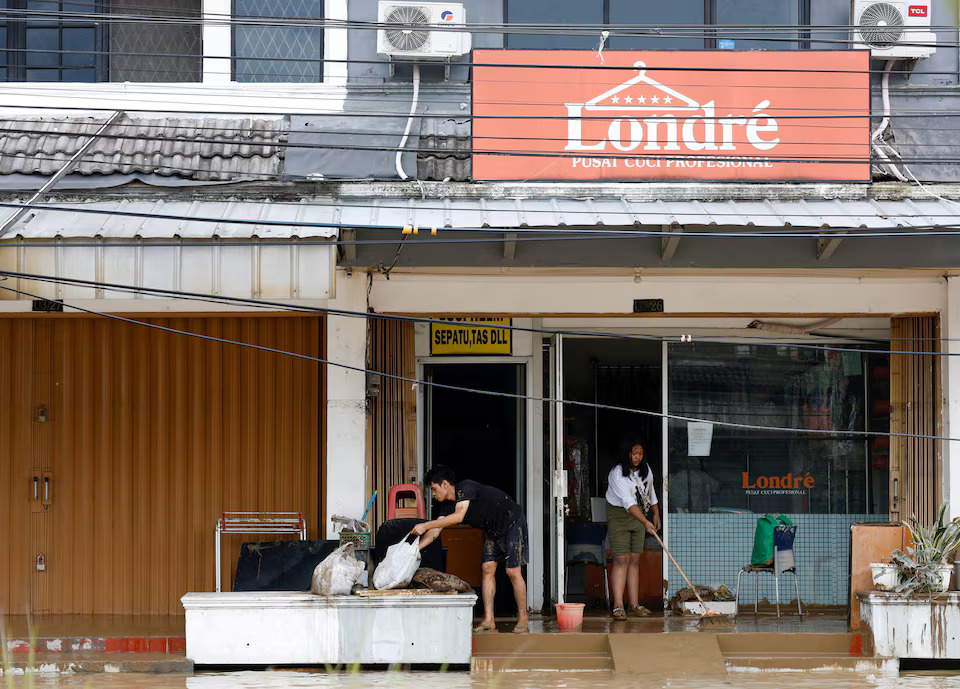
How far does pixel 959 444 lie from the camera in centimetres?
1020

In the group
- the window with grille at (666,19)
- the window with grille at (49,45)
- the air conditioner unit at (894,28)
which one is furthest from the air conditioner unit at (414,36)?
the air conditioner unit at (894,28)

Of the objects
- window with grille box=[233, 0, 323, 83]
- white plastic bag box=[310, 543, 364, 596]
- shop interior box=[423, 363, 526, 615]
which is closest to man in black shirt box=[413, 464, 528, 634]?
white plastic bag box=[310, 543, 364, 596]

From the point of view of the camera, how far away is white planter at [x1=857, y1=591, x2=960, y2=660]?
9.29 metres

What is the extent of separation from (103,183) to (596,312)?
4.71 m

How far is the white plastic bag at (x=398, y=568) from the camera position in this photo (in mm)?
9211

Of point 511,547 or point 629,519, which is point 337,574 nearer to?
point 511,547

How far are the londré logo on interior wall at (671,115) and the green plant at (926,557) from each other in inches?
129

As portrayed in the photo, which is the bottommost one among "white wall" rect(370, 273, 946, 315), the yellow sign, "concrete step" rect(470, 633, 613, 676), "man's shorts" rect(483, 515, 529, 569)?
"concrete step" rect(470, 633, 613, 676)

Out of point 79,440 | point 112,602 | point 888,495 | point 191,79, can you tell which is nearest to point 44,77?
point 191,79

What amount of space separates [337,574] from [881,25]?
7372 millimetres

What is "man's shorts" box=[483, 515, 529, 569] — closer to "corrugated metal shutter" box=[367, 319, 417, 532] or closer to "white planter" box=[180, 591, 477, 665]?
"white planter" box=[180, 591, 477, 665]

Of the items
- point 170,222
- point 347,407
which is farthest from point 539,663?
point 170,222

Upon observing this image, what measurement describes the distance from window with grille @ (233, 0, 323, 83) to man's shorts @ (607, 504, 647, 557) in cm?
524

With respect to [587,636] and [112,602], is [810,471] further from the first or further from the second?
[112,602]
